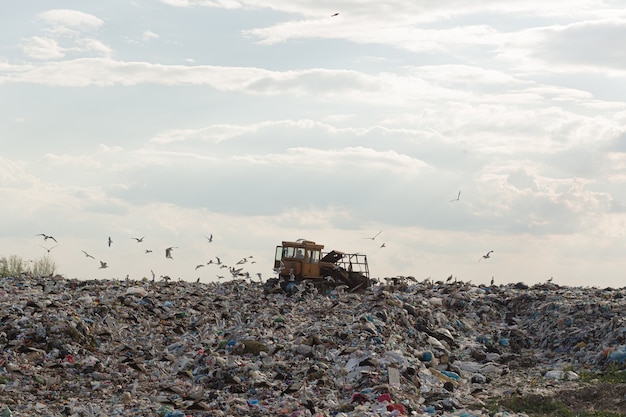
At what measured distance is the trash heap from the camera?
10344mm

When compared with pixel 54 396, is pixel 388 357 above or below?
above

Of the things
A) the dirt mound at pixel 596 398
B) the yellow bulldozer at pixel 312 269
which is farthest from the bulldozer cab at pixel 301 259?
the dirt mound at pixel 596 398

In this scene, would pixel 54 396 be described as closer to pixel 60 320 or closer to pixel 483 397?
pixel 60 320

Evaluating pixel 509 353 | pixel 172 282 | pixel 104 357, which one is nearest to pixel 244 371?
pixel 104 357

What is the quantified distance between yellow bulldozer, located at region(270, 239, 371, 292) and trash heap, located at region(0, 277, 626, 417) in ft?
1.75

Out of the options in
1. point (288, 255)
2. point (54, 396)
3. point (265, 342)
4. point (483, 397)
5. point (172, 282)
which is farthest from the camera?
point (172, 282)

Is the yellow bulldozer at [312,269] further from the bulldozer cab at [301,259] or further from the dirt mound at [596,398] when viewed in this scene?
the dirt mound at [596,398]

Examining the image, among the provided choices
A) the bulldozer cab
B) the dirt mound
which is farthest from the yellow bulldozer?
the dirt mound

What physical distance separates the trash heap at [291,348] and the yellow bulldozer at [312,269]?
535mm

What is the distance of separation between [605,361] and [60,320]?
10.1 m

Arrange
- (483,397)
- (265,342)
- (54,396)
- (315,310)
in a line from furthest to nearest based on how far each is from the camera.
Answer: (315,310), (265,342), (483,397), (54,396)

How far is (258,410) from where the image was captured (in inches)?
388

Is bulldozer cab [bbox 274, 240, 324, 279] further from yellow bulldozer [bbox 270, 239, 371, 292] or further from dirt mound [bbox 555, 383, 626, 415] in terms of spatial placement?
dirt mound [bbox 555, 383, 626, 415]

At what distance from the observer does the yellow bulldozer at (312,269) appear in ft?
64.8
